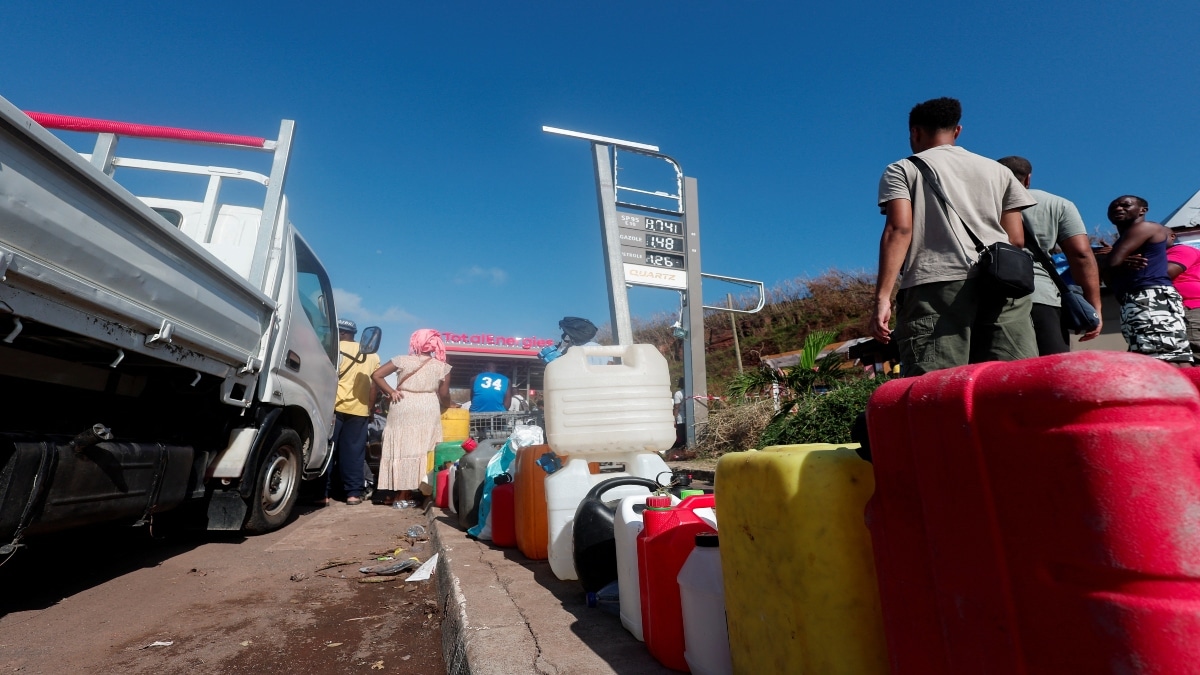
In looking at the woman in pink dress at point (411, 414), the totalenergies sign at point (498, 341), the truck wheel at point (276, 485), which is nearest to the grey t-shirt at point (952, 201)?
the truck wheel at point (276, 485)

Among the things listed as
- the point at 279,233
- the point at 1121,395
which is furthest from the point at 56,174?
the point at 1121,395

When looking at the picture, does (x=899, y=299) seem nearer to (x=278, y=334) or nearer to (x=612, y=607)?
(x=612, y=607)

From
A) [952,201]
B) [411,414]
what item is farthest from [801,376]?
[952,201]

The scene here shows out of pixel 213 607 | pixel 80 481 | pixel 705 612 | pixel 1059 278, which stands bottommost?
pixel 213 607

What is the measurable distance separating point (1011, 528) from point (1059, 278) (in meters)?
2.63

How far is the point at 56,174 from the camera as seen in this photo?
257 cm

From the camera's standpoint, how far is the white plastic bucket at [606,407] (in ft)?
11.7

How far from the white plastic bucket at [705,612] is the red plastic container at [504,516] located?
2.34m

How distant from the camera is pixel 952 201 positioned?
7.96 ft

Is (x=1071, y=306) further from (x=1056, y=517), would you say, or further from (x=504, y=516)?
(x=504, y=516)

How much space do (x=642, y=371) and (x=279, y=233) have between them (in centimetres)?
301

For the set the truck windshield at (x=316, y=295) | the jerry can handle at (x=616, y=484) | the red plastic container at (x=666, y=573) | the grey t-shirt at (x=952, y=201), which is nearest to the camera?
the red plastic container at (x=666, y=573)

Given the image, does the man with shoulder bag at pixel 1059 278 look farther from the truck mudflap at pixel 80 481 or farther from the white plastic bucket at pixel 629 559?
the truck mudflap at pixel 80 481

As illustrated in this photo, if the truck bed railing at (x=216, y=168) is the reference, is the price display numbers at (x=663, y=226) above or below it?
above
